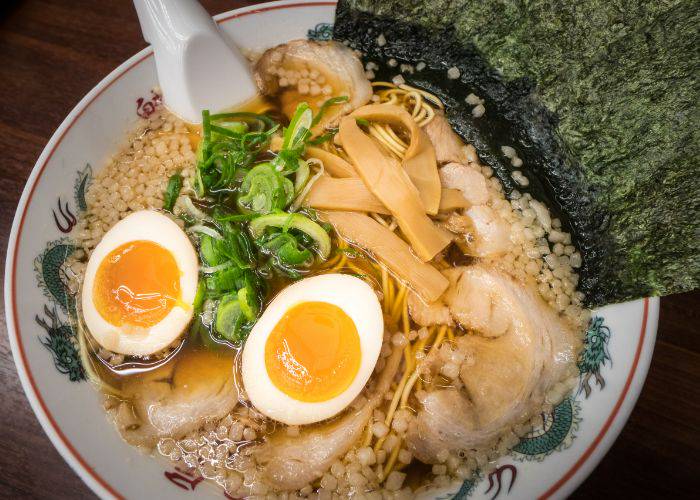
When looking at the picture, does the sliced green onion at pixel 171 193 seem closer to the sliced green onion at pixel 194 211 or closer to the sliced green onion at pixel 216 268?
the sliced green onion at pixel 194 211

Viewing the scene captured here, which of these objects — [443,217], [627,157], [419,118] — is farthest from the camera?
[419,118]

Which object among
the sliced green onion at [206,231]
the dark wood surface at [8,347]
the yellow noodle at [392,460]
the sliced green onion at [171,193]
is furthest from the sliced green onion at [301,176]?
A: the dark wood surface at [8,347]

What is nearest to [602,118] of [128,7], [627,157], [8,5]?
[627,157]

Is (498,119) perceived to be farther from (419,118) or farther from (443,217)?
(443,217)

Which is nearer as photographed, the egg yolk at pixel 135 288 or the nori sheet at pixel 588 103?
the nori sheet at pixel 588 103

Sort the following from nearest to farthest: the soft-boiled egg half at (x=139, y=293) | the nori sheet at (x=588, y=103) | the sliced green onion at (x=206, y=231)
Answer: the nori sheet at (x=588, y=103) < the soft-boiled egg half at (x=139, y=293) < the sliced green onion at (x=206, y=231)

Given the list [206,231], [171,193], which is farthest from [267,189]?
[171,193]
